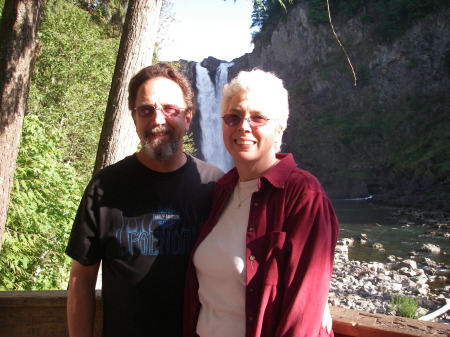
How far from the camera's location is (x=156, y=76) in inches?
76.2

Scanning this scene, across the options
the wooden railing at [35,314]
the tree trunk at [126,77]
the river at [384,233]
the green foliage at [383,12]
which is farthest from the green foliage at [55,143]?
the green foliage at [383,12]

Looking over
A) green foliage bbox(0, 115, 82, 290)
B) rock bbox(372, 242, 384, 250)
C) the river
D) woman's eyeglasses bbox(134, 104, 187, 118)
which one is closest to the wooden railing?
woman's eyeglasses bbox(134, 104, 187, 118)

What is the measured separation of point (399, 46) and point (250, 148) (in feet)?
132

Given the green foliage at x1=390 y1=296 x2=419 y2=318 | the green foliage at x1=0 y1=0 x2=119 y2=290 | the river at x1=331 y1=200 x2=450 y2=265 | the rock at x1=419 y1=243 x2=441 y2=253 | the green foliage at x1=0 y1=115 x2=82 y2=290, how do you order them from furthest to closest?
the river at x1=331 y1=200 x2=450 y2=265 → the rock at x1=419 y1=243 x2=441 y2=253 → the green foliage at x1=390 y1=296 x2=419 y2=318 → the green foliage at x1=0 y1=0 x2=119 y2=290 → the green foliage at x1=0 y1=115 x2=82 y2=290

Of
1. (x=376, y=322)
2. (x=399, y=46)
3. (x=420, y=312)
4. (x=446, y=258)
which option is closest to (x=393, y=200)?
(x=446, y=258)

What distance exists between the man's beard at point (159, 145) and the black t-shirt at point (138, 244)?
0.11m

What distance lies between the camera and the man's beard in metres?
1.87

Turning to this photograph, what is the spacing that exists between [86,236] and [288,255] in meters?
0.90

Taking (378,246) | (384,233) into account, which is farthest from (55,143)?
(384,233)

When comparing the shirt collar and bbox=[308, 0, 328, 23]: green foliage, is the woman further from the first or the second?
bbox=[308, 0, 328, 23]: green foliage

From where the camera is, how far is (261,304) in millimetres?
1343

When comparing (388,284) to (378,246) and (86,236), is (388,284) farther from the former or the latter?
(86,236)

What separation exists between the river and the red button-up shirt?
13356 millimetres

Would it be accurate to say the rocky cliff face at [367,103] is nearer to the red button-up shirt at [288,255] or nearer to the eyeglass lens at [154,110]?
the eyeglass lens at [154,110]
